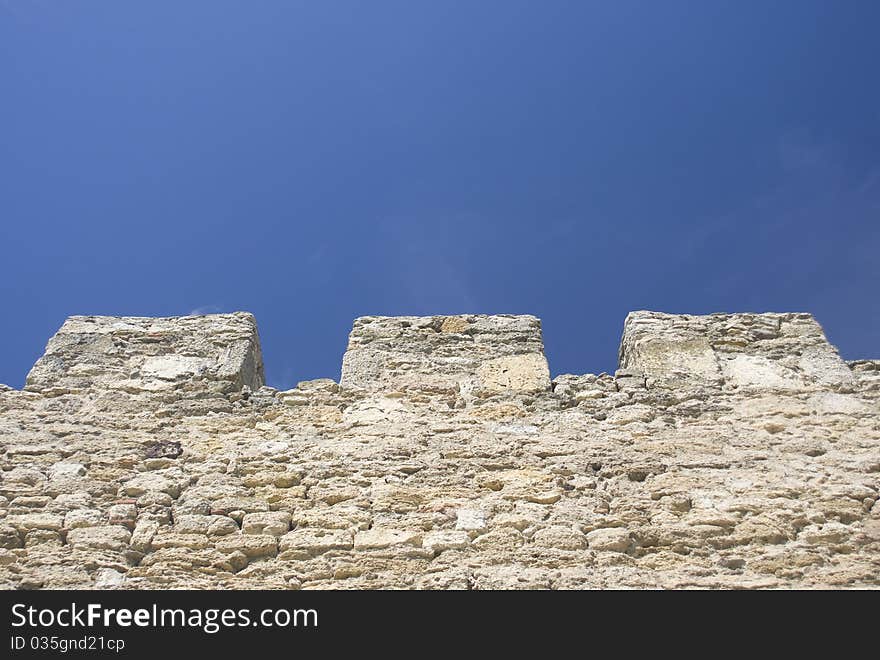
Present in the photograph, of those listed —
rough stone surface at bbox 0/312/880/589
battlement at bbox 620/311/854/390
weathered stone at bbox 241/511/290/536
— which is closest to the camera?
rough stone surface at bbox 0/312/880/589

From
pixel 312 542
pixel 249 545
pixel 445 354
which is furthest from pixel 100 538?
pixel 445 354

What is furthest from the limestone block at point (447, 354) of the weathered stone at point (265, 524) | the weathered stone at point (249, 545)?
the weathered stone at point (249, 545)

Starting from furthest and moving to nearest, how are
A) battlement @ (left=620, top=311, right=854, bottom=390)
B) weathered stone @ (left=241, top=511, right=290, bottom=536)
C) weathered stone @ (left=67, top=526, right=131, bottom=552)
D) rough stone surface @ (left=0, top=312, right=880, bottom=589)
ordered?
battlement @ (left=620, top=311, right=854, bottom=390), weathered stone @ (left=241, top=511, right=290, bottom=536), weathered stone @ (left=67, top=526, right=131, bottom=552), rough stone surface @ (left=0, top=312, right=880, bottom=589)

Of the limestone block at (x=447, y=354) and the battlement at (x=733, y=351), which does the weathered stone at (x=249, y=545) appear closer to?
the limestone block at (x=447, y=354)

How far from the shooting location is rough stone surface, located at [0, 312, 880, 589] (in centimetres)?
382

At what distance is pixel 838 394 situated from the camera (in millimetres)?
5055

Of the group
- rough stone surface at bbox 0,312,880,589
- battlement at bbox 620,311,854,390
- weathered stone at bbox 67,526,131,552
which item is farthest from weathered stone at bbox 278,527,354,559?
battlement at bbox 620,311,854,390

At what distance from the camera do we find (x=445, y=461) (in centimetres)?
455

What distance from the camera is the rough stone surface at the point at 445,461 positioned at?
3.82 meters

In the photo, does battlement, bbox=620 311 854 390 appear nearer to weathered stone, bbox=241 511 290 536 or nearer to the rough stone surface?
the rough stone surface

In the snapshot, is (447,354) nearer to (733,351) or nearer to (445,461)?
(445,461)

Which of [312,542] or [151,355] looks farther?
[151,355]
